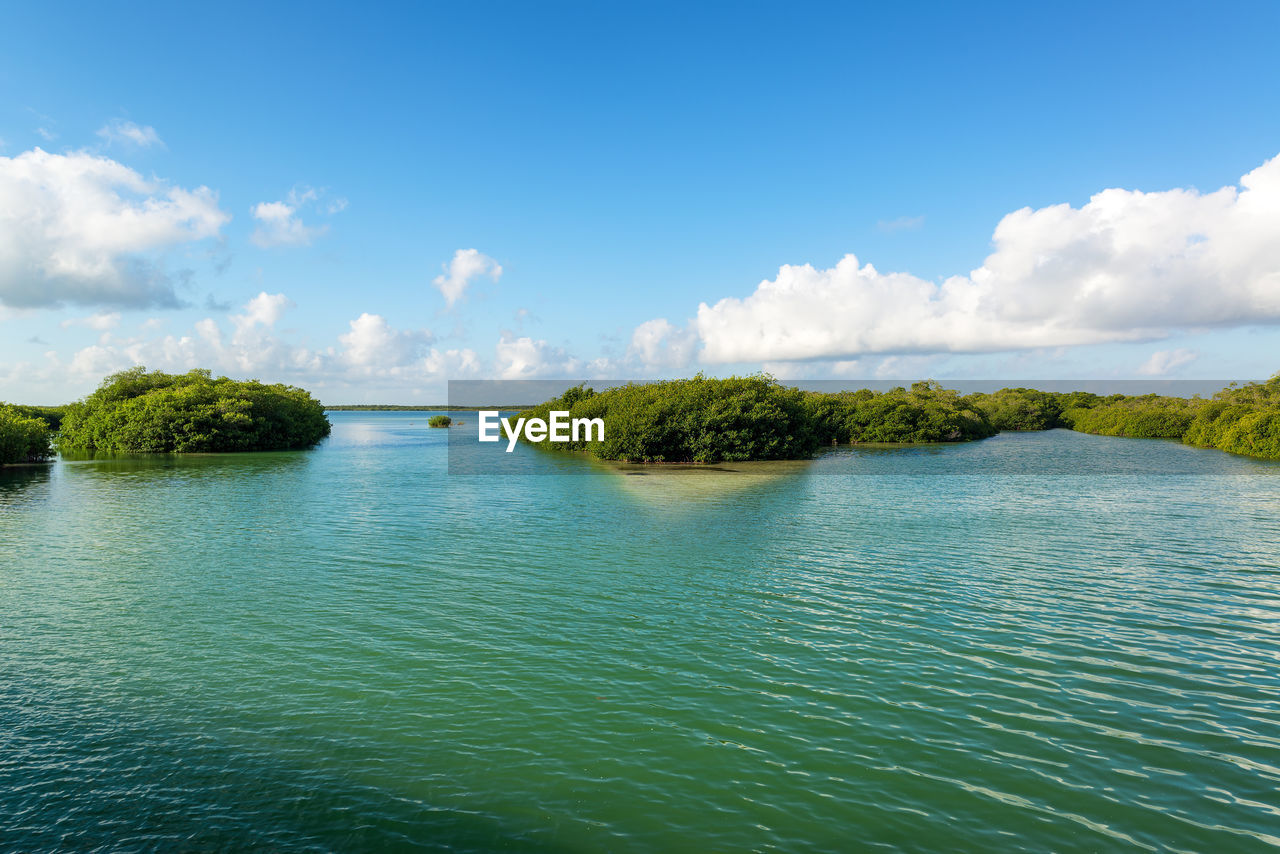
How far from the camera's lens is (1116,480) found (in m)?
47.8

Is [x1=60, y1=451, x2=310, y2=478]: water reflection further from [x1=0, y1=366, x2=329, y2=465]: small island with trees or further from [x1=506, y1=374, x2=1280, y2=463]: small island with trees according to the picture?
[x1=506, y1=374, x2=1280, y2=463]: small island with trees

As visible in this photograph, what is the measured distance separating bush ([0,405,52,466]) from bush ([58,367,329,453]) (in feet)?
31.1

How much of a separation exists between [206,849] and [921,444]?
342 ft

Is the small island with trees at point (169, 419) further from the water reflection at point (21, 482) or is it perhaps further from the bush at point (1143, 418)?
the bush at point (1143, 418)

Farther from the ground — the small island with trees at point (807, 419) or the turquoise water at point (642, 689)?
the small island with trees at point (807, 419)

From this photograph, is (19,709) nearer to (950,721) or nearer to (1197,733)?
(950,721)

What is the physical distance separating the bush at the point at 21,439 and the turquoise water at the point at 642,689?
38.3 metres

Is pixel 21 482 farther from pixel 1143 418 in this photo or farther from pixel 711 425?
pixel 1143 418

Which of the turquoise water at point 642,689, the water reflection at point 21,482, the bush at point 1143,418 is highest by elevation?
the bush at point 1143,418

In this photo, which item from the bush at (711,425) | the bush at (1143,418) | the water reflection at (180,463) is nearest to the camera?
the water reflection at (180,463)

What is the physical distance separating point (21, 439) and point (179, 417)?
14.3 meters

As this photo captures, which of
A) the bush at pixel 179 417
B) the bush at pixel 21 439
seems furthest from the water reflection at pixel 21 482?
the bush at pixel 179 417

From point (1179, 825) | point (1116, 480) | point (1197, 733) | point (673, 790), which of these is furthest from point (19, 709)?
point (1116, 480)

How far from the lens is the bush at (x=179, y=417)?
69.9 metres
